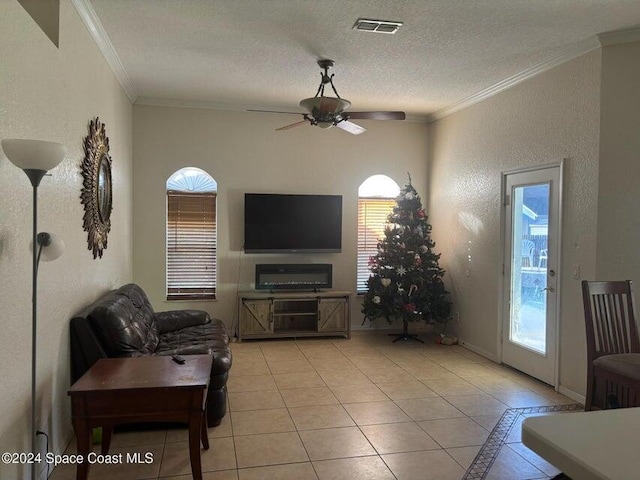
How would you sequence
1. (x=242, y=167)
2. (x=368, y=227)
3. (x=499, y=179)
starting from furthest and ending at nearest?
(x=368, y=227), (x=242, y=167), (x=499, y=179)

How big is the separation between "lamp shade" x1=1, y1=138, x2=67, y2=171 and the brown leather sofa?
143 cm

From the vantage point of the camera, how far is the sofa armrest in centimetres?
460

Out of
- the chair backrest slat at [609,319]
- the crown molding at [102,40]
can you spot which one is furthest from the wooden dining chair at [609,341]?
the crown molding at [102,40]

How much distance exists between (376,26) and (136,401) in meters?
3.09

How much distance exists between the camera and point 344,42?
4.00 meters

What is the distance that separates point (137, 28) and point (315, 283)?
3740 mm

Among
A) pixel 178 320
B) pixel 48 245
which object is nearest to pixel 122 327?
pixel 48 245

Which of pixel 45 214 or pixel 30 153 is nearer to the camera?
pixel 30 153

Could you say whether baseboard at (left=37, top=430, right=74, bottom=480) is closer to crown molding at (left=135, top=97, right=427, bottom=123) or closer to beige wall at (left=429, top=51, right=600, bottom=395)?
beige wall at (left=429, top=51, right=600, bottom=395)

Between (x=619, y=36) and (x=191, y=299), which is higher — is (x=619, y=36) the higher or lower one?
the higher one

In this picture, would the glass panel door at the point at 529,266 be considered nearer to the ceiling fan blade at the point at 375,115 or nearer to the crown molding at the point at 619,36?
the crown molding at the point at 619,36

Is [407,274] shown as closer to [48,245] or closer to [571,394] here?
[571,394]

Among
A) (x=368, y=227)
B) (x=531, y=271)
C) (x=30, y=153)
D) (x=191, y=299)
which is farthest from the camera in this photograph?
(x=368, y=227)

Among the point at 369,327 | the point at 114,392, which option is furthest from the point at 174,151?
the point at 114,392
